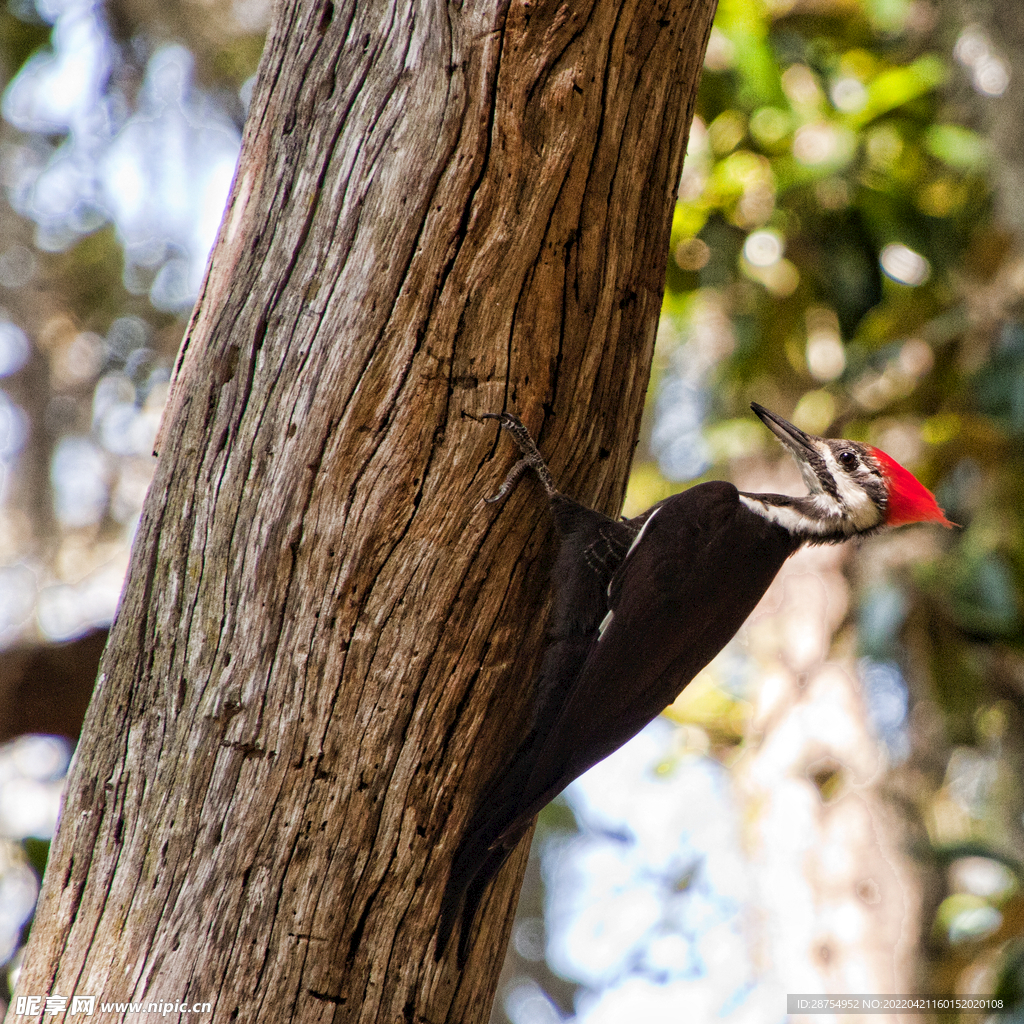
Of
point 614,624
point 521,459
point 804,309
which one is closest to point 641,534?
point 614,624

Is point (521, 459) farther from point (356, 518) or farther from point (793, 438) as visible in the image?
point (793, 438)

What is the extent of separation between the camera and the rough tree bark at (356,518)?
1.71 metres

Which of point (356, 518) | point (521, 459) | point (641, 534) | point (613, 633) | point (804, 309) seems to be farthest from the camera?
point (804, 309)

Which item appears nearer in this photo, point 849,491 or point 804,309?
→ point 849,491

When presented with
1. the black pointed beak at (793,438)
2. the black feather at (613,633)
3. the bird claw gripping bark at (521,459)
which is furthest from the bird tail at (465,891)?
the black pointed beak at (793,438)

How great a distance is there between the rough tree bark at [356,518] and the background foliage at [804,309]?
224 centimetres

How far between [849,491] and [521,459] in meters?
1.40

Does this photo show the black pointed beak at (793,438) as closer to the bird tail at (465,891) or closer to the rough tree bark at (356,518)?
the rough tree bark at (356,518)

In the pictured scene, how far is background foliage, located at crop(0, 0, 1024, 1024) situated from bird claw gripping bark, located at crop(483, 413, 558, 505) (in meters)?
2.53

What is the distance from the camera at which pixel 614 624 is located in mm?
2143

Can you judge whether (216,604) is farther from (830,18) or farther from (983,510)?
(830,18)

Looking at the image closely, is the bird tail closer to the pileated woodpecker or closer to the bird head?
the pileated woodpecker

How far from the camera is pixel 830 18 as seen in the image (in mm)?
5355

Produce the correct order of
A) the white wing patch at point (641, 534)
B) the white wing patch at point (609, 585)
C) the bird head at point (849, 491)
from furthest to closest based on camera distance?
the bird head at point (849, 491) < the white wing patch at point (641, 534) < the white wing patch at point (609, 585)
